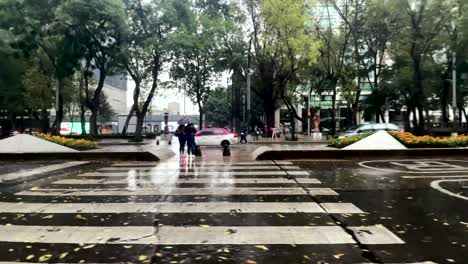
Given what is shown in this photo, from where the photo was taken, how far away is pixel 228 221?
6188mm

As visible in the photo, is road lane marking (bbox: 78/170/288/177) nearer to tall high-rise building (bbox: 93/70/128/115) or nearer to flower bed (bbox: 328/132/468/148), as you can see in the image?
flower bed (bbox: 328/132/468/148)

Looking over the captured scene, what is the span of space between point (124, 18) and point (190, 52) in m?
6.00

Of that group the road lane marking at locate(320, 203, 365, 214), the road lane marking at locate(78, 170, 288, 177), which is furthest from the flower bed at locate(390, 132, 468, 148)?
the road lane marking at locate(320, 203, 365, 214)

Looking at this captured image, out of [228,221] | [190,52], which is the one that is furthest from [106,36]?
[228,221]

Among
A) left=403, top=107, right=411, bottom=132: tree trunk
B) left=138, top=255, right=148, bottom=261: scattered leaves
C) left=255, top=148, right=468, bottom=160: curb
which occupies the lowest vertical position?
left=138, top=255, right=148, bottom=261: scattered leaves

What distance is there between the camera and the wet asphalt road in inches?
186

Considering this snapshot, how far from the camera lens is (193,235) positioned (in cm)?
544

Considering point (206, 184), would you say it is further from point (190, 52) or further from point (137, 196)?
point (190, 52)

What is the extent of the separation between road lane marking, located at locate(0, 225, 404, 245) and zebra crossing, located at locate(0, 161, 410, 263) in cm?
1

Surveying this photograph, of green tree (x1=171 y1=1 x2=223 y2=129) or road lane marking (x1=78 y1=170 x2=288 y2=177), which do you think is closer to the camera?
road lane marking (x1=78 y1=170 x2=288 y2=177)

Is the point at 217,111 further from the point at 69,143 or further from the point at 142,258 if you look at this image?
the point at 142,258

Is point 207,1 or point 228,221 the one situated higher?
point 207,1

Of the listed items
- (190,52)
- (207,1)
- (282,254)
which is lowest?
(282,254)

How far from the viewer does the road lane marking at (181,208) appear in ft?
22.5
